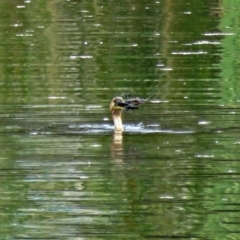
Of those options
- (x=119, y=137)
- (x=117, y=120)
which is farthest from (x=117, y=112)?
(x=119, y=137)

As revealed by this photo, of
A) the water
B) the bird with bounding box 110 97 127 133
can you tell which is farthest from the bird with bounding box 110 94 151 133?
the water

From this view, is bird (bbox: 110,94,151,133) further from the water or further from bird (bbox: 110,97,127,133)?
the water

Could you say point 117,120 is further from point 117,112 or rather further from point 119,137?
point 119,137

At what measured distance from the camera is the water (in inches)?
299

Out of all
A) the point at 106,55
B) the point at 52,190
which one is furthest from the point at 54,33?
the point at 52,190

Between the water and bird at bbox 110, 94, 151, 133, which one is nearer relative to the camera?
the water

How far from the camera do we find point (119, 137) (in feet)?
32.6

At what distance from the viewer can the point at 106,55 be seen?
49.3 feet

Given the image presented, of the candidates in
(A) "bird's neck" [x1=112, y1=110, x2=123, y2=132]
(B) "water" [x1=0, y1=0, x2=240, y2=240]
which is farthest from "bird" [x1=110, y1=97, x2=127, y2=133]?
(B) "water" [x1=0, y1=0, x2=240, y2=240]

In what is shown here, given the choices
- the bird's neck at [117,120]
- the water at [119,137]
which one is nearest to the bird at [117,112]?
the bird's neck at [117,120]

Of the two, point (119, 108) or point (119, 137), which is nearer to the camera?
point (119, 137)

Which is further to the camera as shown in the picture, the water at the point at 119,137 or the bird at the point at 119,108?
the bird at the point at 119,108

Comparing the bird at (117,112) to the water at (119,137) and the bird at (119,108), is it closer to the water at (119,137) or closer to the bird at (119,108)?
the bird at (119,108)

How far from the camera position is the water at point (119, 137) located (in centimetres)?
761
